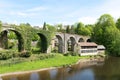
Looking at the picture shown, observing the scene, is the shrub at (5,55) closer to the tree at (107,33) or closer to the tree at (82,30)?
the tree at (107,33)

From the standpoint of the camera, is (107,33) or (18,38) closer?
(18,38)

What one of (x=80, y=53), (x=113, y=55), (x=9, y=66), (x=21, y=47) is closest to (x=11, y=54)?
(x=9, y=66)

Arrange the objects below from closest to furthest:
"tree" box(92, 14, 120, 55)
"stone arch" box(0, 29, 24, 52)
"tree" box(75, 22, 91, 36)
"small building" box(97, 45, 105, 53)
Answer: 1. "stone arch" box(0, 29, 24, 52)
2. "tree" box(92, 14, 120, 55)
3. "small building" box(97, 45, 105, 53)
4. "tree" box(75, 22, 91, 36)

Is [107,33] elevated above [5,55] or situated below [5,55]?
above

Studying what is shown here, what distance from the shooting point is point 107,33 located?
292ft

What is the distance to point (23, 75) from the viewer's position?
41.2 metres

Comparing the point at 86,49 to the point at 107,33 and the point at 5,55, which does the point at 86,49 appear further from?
the point at 5,55

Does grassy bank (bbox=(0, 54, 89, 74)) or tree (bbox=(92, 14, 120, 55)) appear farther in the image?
tree (bbox=(92, 14, 120, 55))

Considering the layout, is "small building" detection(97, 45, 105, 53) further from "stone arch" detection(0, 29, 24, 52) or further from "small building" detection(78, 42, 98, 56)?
"stone arch" detection(0, 29, 24, 52)

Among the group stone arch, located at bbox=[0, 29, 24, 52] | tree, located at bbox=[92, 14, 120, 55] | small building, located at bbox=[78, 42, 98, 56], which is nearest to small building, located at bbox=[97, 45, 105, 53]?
tree, located at bbox=[92, 14, 120, 55]

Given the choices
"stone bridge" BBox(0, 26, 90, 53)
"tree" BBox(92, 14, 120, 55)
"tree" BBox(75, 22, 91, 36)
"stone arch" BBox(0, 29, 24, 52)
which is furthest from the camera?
"tree" BBox(75, 22, 91, 36)

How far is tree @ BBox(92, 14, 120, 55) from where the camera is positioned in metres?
83.2

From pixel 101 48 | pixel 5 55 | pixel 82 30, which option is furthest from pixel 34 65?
pixel 82 30

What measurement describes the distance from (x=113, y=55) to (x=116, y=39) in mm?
6085
